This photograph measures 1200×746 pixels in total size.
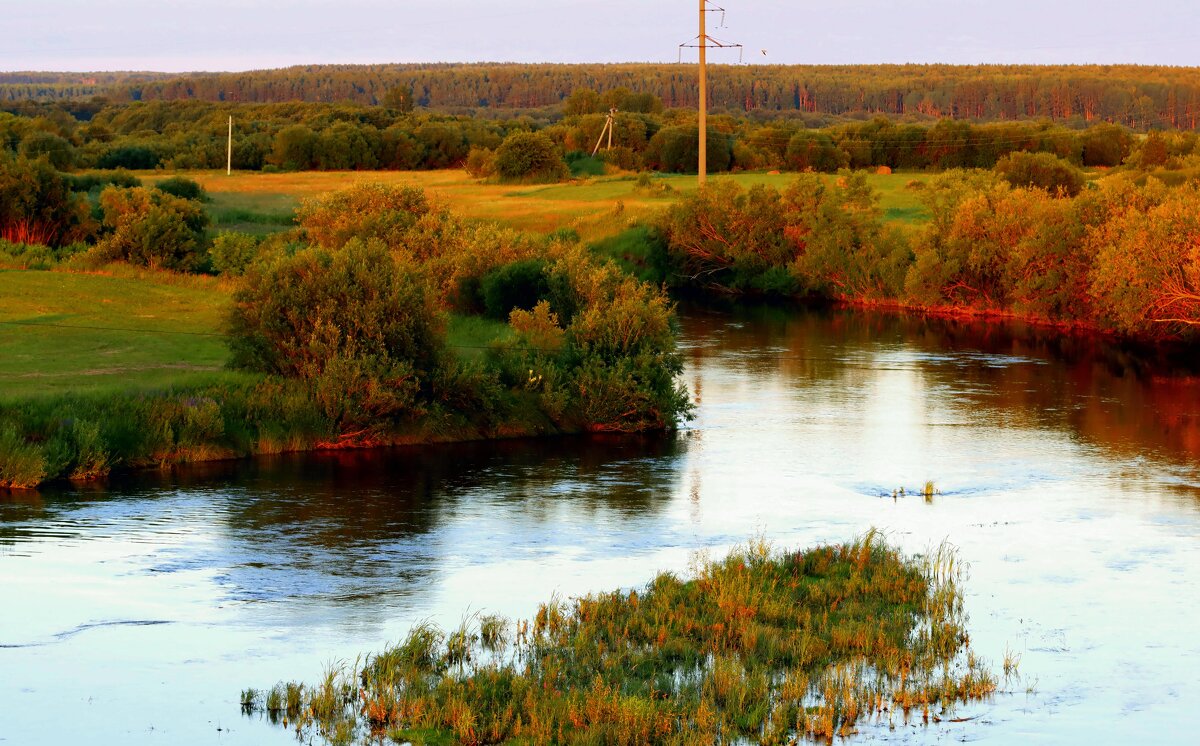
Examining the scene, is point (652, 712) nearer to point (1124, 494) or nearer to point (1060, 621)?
point (1060, 621)

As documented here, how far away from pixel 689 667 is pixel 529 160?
225 feet

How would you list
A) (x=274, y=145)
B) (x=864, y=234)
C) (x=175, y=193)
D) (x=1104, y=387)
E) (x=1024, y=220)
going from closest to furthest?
(x=1104, y=387)
(x=1024, y=220)
(x=864, y=234)
(x=175, y=193)
(x=274, y=145)

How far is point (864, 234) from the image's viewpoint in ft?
164

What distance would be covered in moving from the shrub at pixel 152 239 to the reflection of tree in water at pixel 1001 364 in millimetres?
15250

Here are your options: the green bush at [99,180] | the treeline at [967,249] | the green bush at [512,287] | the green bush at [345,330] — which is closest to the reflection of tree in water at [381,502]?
the green bush at [345,330]

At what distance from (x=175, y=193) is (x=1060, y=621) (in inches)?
2001

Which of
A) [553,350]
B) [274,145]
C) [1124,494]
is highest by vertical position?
[274,145]

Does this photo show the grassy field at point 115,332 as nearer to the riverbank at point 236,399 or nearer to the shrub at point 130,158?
the riverbank at point 236,399

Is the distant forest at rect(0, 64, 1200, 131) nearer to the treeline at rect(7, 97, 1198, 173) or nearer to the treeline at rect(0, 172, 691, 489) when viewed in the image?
the treeline at rect(7, 97, 1198, 173)

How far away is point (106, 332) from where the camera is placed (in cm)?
2941

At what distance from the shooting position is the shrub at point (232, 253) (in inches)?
1601

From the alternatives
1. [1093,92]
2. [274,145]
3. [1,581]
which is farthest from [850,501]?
[1093,92]

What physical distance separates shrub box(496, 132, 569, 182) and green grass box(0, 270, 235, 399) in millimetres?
41882

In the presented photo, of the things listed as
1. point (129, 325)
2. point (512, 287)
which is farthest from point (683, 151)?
point (129, 325)
